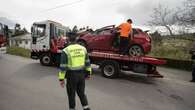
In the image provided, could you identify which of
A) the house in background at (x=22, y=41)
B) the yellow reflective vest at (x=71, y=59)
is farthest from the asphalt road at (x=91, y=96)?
the house in background at (x=22, y=41)

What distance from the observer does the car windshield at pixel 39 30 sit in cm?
1252

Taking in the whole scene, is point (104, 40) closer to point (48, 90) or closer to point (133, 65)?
point (133, 65)

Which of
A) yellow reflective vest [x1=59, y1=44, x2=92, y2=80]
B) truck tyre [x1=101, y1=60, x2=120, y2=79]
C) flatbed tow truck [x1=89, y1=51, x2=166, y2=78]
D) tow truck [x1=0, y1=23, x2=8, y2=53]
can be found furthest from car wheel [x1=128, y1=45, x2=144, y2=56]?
tow truck [x1=0, y1=23, x2=8, y2=53]

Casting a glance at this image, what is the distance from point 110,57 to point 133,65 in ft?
3.83

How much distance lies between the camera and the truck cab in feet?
40.3

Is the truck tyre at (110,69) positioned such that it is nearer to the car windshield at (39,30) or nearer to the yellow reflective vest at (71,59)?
the car windshield at (39,30)

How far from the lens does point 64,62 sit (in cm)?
447

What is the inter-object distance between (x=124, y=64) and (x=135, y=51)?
90cm

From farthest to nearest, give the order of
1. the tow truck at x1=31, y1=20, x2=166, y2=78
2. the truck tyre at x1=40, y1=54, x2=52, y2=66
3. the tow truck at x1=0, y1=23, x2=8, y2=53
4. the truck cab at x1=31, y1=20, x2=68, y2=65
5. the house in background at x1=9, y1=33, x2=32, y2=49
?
the house in background at x1=9, y1=33, x2=32, y2=49 < the tow truck at x1=0, y1=23, x2=8, y2=53 < the truck tyre at x1=40, y1=54, x2=52, y2=66 < the truck cab at x1=31, y1=20, x2=68, y2=65 < the tow truck at x1=31, y1=20, x2=166, y2=78

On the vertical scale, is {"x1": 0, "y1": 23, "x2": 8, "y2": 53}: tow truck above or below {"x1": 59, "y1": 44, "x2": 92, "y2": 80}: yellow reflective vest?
above

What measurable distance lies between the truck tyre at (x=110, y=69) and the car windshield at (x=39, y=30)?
4.55 metres

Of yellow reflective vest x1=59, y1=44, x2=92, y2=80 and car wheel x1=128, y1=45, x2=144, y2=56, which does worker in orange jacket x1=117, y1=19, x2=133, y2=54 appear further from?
yellow reflective vest x1=59, y1=44, x2=92, y2=80

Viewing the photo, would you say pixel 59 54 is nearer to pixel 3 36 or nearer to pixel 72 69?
pixel 3 36

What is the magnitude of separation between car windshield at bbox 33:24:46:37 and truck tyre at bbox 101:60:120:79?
4547 millimetres
